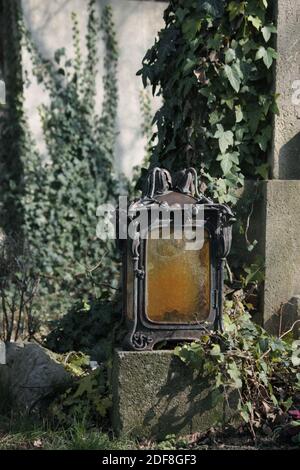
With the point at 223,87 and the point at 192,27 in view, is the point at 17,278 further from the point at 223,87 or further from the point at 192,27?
the point at 192,27

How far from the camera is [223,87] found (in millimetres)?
5320

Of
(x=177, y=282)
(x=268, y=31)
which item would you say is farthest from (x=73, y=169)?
→ (x=177, y=282)

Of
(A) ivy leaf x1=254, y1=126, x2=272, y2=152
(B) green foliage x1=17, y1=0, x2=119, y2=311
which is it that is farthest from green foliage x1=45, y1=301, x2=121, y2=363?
(B) green foliage x1=17, y1=0, x2=119, y2=311

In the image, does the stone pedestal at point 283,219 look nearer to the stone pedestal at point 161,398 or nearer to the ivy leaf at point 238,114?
the ivy leaf at point 238,114

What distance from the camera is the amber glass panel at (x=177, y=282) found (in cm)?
439

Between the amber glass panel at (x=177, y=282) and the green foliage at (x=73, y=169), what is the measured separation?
168 inches

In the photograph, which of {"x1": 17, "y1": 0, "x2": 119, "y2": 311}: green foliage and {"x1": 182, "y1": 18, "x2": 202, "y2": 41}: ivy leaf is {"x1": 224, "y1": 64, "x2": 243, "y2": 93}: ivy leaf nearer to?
{"x1": 182, "y1": 18, "x2": 202, "y2": 41}: ivy leaf

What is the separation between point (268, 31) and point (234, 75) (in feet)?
A: 1.28

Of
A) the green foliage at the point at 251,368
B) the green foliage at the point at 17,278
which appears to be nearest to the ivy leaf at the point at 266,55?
the green foliage at the point at 251,368

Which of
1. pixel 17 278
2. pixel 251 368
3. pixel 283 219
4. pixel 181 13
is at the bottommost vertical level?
pixel 251 368

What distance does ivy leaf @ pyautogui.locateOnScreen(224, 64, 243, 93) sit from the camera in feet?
17.2

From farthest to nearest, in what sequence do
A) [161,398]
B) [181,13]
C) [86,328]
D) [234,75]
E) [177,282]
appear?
1. [86,328]
2. [181,13]
3. [234,75]
4. [177,282]
5. [161,398]

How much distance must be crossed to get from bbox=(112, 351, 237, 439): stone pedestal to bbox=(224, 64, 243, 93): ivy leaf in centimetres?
198
